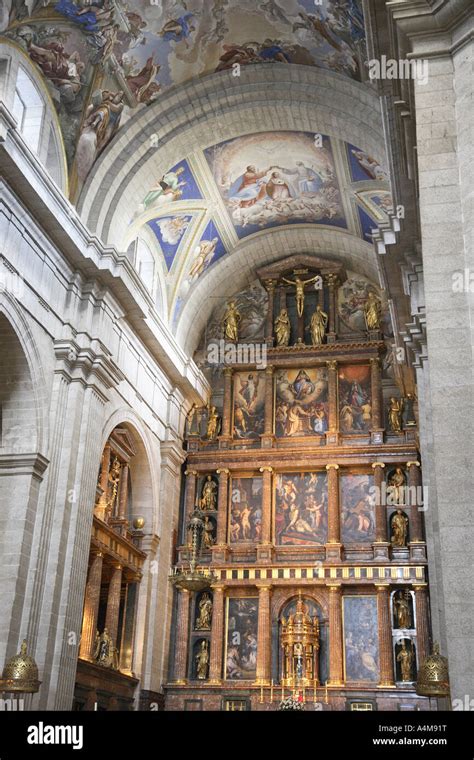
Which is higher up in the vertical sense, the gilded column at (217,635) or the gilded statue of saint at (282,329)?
the gilded statue of saint at (282,329)

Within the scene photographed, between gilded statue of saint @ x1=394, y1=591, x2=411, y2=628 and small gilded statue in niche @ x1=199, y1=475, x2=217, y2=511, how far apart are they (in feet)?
16.8

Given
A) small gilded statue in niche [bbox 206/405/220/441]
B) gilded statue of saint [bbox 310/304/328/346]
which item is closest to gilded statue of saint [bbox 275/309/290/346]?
gilded statue of saint [bbox 310/304/328/346]

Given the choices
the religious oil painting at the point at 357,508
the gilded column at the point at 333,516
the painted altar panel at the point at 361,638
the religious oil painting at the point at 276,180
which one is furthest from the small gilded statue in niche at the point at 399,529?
the religious oil painting at the point at 276,180

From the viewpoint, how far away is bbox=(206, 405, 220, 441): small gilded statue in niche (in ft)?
73.4

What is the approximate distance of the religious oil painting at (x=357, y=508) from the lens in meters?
20.5

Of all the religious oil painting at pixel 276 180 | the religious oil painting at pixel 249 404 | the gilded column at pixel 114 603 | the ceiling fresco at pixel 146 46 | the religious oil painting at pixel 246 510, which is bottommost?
the gilded column at pixel 114 603

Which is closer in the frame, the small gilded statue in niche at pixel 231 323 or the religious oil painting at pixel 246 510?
the religious oil painting at pixel 246 510

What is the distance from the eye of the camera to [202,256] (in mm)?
22328

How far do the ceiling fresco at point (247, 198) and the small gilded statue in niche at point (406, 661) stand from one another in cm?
955

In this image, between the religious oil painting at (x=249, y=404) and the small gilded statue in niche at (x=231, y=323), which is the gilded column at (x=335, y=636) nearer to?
the religious oil painting at (x=249, y=404)

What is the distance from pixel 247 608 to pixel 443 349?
14151mm

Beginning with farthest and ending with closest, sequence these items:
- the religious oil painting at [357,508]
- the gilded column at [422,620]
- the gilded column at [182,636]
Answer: the religious oil painting at [357,508] → the gilded column at [182,636] → the gilded column at [422,620]

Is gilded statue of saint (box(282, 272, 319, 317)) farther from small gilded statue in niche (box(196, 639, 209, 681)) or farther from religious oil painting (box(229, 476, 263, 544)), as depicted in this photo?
small gilded statue in niche (box(196, 639, 209, 681))
